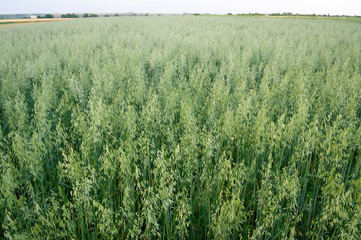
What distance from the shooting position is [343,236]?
1.30 metres

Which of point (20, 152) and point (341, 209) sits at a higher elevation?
point (20, 152)

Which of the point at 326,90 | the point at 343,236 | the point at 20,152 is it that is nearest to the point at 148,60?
the point at 326,90

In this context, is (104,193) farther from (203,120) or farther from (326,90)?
(326,90)

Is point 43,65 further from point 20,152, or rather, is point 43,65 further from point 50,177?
point 20,152

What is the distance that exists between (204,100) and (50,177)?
228cm

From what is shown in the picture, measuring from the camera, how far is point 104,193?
183cm

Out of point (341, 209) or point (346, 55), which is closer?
point (341, 209)

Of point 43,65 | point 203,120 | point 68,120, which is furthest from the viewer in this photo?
point 43,65

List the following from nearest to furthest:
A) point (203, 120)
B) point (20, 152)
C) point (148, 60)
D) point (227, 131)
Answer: point (20, 152)
point (227, 131)
point (203, 120)
point (148, 60)

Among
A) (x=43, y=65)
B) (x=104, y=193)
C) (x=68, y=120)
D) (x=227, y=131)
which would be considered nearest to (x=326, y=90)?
(x=227, y=131)

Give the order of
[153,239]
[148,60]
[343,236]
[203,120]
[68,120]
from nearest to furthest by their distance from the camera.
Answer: [343,236] < [153,239] < [203,120] < [68,120] < [148,60]

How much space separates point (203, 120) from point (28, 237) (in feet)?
7.34

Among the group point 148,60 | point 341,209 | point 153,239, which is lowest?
point 153,239

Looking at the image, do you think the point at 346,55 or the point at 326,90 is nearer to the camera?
the point at 326,90
